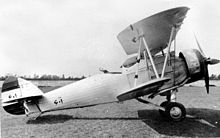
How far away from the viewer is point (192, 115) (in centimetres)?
619

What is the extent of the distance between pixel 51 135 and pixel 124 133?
1649mm

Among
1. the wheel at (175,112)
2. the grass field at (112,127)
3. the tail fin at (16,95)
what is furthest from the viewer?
the tail fin at (16,95)

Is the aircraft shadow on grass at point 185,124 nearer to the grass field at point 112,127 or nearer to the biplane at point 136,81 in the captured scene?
the grass field at point 112,127

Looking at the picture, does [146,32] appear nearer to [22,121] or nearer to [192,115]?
[192,115]

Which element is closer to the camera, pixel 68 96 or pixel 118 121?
pixel 118 121

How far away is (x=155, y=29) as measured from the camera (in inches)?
212

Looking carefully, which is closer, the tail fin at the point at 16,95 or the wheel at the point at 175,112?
the wheel at the point at 175,112

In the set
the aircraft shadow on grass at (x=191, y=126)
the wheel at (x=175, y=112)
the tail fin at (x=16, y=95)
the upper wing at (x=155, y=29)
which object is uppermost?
the upper wing at (x=155, y=29)

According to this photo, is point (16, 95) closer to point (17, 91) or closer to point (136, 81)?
point (17, 91)

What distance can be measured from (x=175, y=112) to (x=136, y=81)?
1312 mm

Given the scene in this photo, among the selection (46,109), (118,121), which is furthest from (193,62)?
(46,109)

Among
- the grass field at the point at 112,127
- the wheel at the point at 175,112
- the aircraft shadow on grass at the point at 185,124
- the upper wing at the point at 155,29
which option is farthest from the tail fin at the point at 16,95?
the wheel at the point at 175,112

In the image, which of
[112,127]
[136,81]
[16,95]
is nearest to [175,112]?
[136,81]

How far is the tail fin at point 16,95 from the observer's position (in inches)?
237
